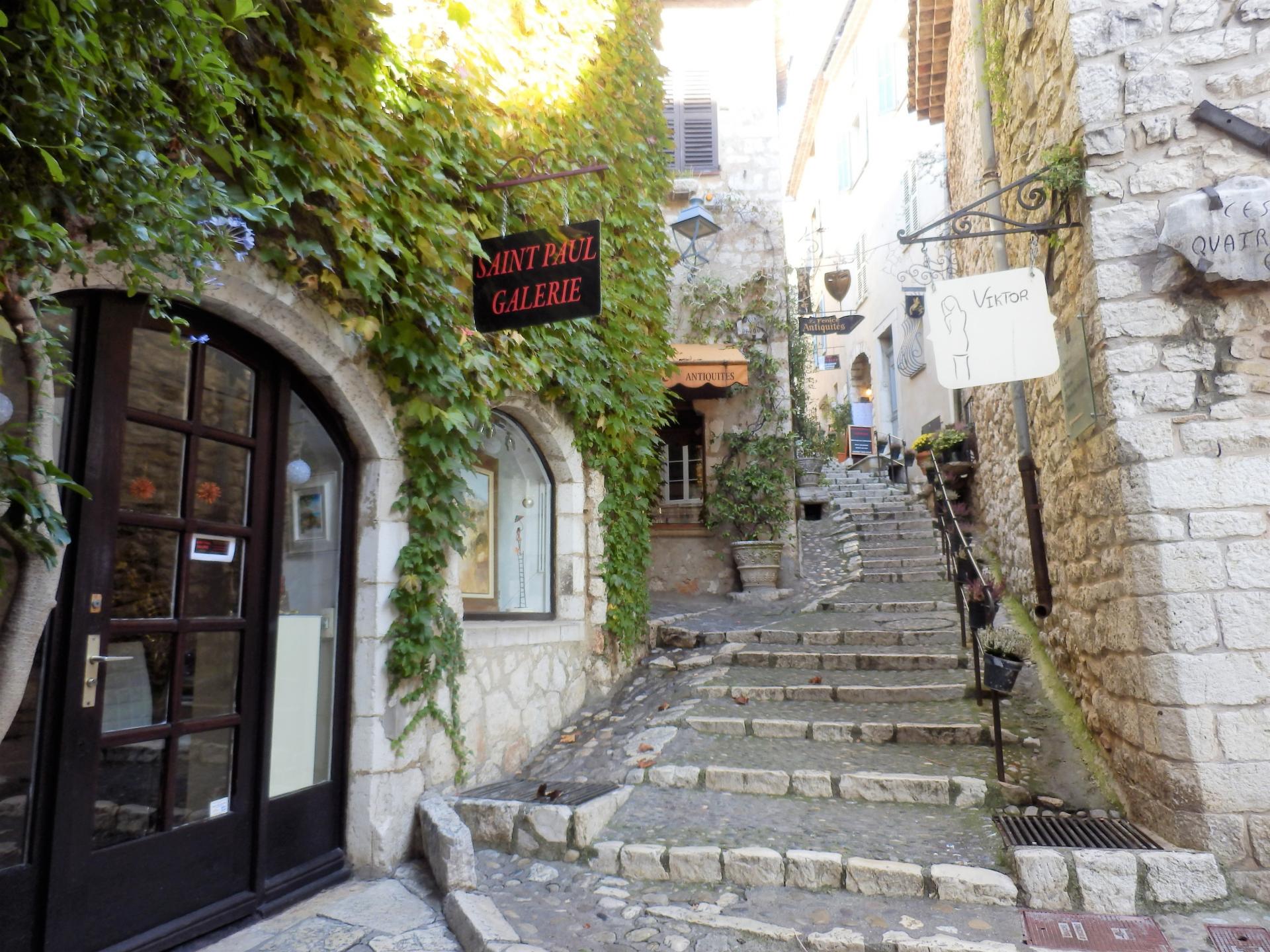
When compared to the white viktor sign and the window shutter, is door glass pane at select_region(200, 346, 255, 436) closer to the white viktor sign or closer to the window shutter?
the white viktor sign

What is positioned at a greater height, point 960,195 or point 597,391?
point 960,195

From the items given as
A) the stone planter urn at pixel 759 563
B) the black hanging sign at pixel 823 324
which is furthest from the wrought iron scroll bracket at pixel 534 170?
the black hanging sign at pixel 823 324

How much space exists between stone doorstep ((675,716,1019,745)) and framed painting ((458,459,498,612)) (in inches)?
57.3

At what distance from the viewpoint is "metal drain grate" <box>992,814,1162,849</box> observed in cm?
329

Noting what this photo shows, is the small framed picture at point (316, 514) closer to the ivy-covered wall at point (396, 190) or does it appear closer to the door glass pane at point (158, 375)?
the ivy-covered wall at point (396, 190)

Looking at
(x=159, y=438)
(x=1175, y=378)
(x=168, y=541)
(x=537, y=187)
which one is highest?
(x=537, y=187)

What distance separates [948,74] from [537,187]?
6318mm

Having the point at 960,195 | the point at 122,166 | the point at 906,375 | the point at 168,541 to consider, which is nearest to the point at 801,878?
the point at 168,541

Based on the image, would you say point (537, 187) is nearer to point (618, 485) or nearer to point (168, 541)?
point (618, 485)

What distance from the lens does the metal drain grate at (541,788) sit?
400 cm

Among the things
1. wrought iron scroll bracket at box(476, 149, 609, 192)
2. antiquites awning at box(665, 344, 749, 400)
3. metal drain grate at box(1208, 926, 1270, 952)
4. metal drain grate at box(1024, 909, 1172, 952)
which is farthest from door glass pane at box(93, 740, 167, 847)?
antiquites awning at box(665, 344, 749, 400)

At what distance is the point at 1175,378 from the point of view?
3447mm

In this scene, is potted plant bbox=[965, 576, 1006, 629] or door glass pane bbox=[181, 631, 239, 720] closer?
door glass pane bbox=[181, 631, 239, 720]

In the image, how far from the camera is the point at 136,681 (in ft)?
9.49
